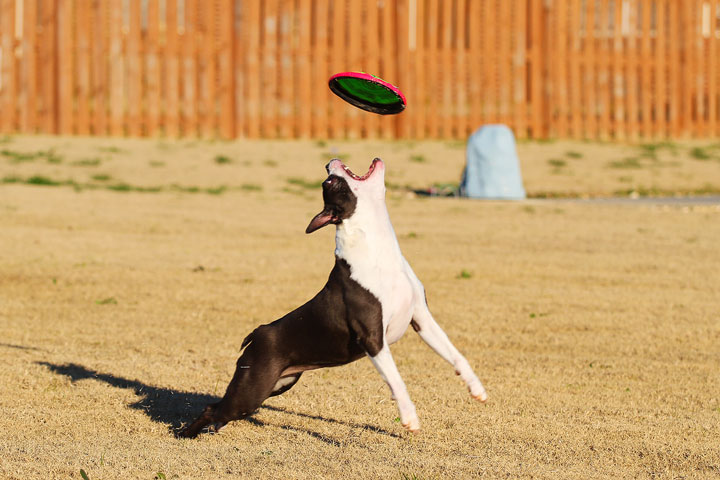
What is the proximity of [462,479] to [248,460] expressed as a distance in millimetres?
1052

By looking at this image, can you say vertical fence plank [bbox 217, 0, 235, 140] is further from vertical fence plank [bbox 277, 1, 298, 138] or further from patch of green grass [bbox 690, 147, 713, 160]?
patch of green grass [bbox 690, 147, 713, 160]

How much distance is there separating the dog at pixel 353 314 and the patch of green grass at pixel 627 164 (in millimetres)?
15302

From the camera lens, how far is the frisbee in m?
5.09

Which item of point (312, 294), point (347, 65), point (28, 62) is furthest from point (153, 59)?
point (312, 294)

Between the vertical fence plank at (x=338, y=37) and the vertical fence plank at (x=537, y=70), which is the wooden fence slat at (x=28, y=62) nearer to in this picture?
the vertical fence plank at (x=338, y=37)

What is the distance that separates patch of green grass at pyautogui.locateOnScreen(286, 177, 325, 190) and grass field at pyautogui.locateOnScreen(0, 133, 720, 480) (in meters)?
0.09

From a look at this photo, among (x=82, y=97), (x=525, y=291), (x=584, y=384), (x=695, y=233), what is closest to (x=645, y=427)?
(x=584, y=384)

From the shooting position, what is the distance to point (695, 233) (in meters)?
13.9

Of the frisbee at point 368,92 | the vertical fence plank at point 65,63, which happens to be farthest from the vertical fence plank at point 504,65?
the frisbee at point 368,92

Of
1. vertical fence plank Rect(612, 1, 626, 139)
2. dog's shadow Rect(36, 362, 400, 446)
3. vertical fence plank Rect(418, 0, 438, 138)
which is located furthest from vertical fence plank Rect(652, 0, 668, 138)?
dog's shadow Rect(36, 362, 400, 446)

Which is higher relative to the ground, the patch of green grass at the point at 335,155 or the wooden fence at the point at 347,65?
the wooden fence at the point at 347,65

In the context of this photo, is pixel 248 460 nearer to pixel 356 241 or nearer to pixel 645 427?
pixel 356 241

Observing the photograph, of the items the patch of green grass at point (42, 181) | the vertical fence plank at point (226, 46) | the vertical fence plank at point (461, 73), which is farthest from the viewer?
the vertical fence plank at point (461, 73)

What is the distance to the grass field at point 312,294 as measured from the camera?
17.6ft
